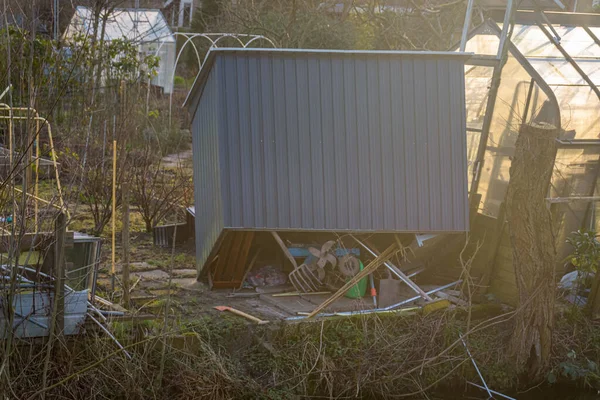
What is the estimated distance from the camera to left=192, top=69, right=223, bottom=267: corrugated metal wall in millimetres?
8750

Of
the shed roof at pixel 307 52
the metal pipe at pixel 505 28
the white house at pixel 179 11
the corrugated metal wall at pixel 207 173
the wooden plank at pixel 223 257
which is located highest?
the white house at pixel 179 11

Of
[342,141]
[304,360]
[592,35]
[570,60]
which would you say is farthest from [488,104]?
[304,360]

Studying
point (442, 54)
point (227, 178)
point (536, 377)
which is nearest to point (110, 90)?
point (227, 178)

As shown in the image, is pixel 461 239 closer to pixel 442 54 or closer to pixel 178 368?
pixel 442 54

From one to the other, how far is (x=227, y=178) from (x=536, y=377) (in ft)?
12.9

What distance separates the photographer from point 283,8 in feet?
65.7

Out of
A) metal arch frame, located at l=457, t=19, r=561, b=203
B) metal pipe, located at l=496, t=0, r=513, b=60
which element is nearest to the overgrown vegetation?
metal arch frame, located at l=457, t=19, r=561, b=203

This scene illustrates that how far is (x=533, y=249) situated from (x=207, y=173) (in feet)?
13.4

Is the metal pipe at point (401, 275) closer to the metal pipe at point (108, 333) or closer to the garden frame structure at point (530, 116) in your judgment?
the garden frame structure at point (530, 116)

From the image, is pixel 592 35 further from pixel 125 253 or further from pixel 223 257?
pixel 125 253

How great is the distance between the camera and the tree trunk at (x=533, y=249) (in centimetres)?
779

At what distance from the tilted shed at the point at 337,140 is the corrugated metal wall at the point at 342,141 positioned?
0.01m

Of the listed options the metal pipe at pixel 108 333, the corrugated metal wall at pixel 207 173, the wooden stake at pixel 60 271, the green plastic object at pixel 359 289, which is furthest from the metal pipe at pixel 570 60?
the wooden stake at pixel 60 271

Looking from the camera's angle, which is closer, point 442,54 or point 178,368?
point 178,368
